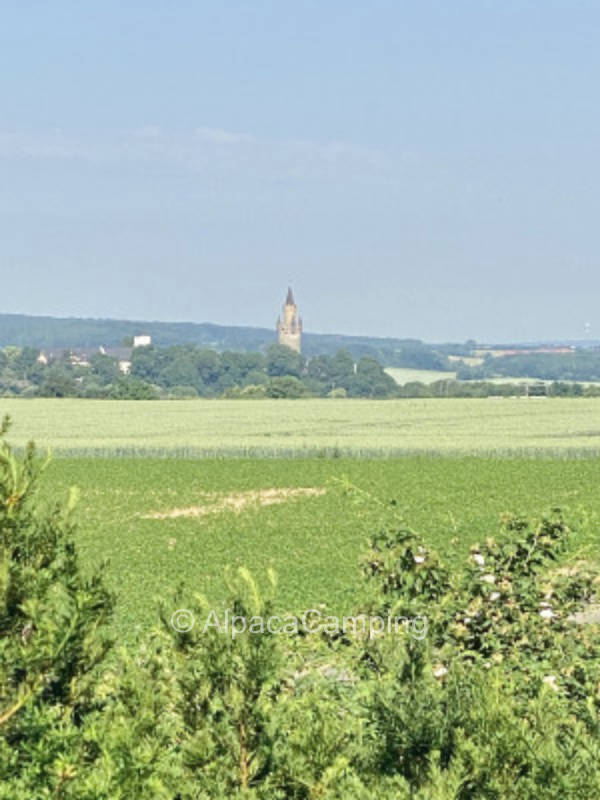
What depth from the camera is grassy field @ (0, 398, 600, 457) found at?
71312 millimetres

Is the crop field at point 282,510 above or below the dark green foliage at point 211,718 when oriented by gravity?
below

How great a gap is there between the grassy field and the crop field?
569cm

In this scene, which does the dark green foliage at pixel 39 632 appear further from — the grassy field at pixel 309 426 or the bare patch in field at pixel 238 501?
the grassy field at pixel 309 426

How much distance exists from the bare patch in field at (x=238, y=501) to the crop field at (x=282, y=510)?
Result: 1.8 inches

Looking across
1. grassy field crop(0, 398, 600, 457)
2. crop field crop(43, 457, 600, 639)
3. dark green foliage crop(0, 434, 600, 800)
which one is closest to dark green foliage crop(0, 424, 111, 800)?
dark green foliage crop(0, 434, 600, 800)

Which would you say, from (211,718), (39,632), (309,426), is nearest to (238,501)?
(211,718)

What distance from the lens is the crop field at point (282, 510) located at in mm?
29297

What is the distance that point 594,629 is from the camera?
11.6 m

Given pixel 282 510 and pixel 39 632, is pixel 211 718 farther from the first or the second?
pixel 282 510

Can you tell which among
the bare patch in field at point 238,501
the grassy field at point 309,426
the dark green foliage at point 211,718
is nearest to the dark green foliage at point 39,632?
the dark green foliage at point 211,718

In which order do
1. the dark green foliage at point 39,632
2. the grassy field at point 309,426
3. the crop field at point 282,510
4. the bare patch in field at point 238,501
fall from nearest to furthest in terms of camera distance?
the dark green foliage at point 39,632 → the crop field at point 282,510 → the bare patch in field at point 238,501 → the grassy field at point 309,426

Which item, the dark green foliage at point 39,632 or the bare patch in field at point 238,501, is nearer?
the dark green foliage at point 39,632

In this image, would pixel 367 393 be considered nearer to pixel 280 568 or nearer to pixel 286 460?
pixel 286 460

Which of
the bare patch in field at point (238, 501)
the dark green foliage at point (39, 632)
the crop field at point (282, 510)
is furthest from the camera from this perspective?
the bare patch in field at point (238, 501)
